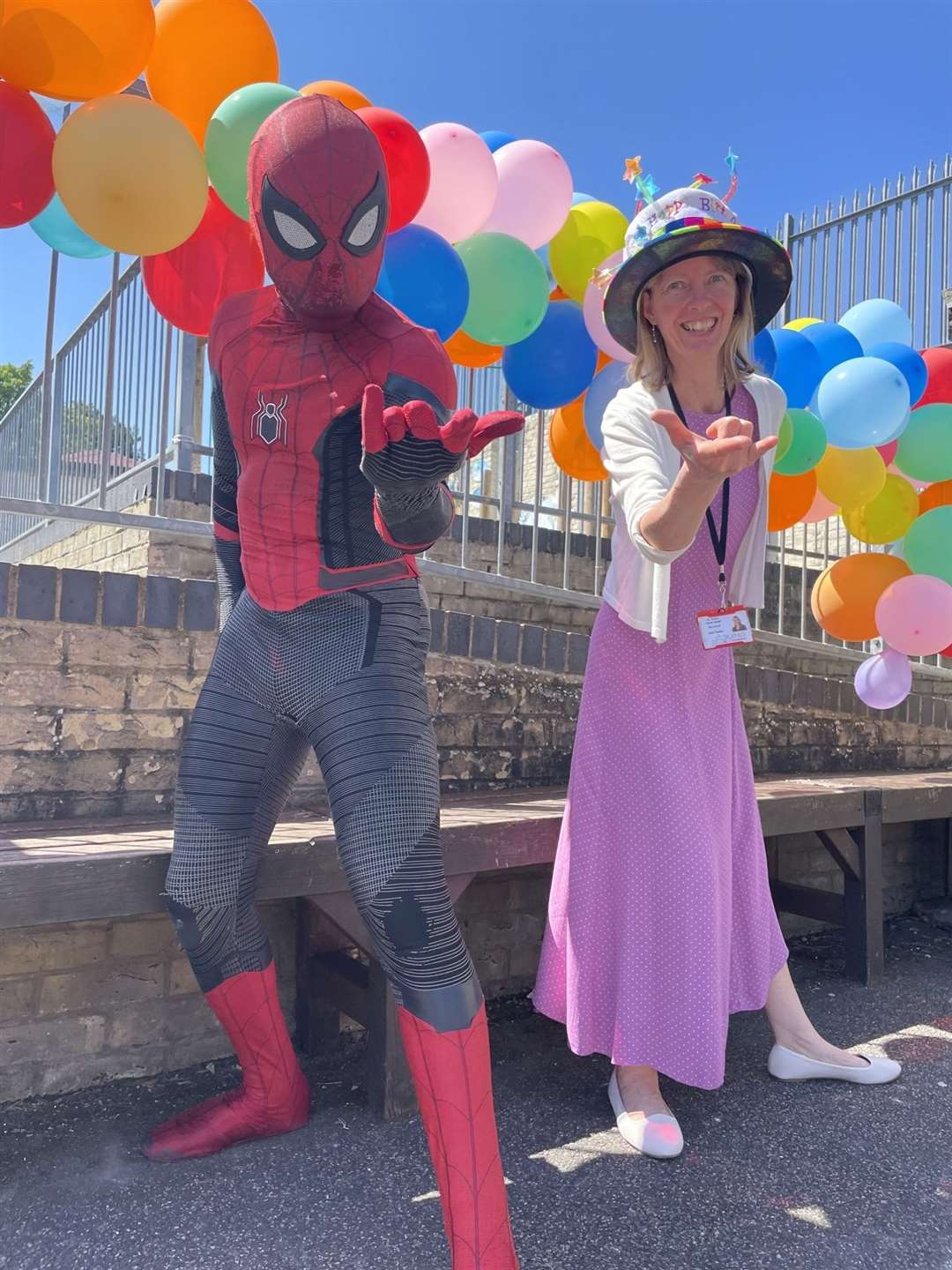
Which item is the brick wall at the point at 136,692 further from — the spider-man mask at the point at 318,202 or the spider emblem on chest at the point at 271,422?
the spider-man mask at the point at 318,202

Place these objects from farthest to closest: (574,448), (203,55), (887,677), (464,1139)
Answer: (887,677) → (574,448) → (203,55) → (464,1139)

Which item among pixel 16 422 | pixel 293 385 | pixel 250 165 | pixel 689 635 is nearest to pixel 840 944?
pixel 689 635

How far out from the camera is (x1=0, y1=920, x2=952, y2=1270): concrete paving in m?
1.66

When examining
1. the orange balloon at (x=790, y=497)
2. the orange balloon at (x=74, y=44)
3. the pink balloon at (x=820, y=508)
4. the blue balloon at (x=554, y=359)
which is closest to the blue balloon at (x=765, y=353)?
the orange balloon at (x=790, y=497)

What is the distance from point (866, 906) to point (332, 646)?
7.96 ft

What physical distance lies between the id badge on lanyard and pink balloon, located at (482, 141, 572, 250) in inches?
38.3

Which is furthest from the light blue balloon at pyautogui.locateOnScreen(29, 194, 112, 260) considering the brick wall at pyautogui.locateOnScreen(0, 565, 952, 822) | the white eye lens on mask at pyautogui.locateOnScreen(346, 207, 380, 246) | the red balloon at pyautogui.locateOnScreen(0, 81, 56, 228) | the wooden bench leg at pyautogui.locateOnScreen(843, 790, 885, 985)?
the wooden bench leg at pyautogui.locateOnScreen(843, 790, 885, 985)

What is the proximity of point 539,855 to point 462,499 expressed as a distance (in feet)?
5.74

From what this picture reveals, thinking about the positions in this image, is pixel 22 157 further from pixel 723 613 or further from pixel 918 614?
pixel 918 614

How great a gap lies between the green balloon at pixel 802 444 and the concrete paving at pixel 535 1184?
1.69 meters

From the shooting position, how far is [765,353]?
9.32ft

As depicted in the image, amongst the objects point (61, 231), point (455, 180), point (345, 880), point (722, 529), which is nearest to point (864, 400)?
point (722, 529)

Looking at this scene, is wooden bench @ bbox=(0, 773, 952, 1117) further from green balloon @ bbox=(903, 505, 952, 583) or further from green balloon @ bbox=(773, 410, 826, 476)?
green balloon @ bbox=(773, 410, 826, 476)

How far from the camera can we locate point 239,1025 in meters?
1.85
